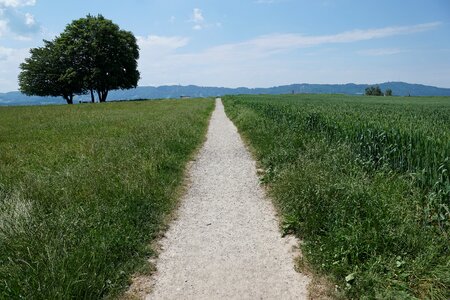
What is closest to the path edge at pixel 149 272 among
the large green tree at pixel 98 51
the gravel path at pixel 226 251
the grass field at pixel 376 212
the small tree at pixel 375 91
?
the gravel path at pixel 226 251

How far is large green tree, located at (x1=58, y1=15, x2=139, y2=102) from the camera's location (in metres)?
60.7

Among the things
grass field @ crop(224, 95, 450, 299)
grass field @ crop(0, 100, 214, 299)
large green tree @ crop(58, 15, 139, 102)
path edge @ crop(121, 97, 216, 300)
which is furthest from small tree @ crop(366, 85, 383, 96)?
path edge @ crop(121, 97, 216, 300)

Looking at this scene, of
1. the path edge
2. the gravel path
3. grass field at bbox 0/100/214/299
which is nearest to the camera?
grass field at bbox 0/100/214/299

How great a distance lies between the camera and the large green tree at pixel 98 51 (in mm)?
60688

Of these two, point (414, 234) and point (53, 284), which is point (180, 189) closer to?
point (53, 284)

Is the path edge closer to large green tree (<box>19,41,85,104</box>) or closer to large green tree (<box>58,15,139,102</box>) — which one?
large green tree (<box>58,15,139,102</box>)

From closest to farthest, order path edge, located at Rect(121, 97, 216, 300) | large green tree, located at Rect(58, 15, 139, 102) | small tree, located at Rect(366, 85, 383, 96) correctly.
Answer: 1. path edge, located at Rect(121, 97, 216, 300)
2. large green tree, located at Rect(58, 15, 139, 102)
3. small tree, located at Rect(366, 85, 383, 96)

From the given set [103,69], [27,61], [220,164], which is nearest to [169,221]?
[220,164]

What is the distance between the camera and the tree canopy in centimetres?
6091

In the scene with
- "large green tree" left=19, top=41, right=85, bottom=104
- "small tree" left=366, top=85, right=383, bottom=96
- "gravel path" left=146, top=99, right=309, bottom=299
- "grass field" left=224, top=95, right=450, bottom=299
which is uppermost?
"large green tree" left=19, top=41, right=85, bottom=104

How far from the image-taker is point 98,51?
197ft

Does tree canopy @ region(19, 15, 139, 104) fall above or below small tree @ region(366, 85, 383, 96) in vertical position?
above

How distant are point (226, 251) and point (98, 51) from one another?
6250 cm

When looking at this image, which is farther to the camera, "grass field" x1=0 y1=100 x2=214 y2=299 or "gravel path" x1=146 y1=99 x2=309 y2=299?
"gravel path" x1=146 y1=99 x2=309 y2=299
